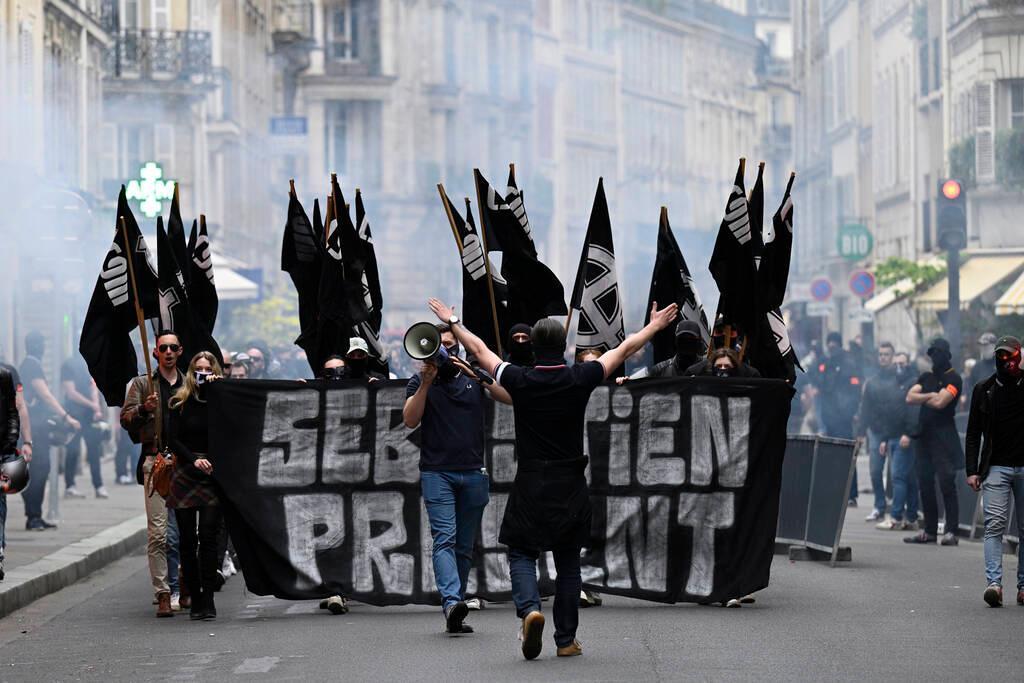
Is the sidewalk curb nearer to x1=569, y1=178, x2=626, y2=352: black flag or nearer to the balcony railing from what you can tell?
x1=569, y1=178, x2=626, y2=352: black flag

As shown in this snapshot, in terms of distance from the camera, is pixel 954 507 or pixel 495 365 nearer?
pixel 495 365

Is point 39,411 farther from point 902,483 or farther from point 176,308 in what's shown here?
point 902,483

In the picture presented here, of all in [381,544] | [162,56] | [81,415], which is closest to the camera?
[381,544]

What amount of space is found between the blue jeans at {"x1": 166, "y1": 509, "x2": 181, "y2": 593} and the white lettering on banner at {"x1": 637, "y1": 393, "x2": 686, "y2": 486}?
2854 millimetres

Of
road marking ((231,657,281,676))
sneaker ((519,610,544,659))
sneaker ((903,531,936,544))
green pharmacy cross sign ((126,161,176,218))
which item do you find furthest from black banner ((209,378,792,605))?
green pharmacy cross sign ((126,161,176,218))

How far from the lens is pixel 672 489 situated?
1425cm

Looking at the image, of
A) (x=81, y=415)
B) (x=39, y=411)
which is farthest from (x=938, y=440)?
(x=81, y=415)

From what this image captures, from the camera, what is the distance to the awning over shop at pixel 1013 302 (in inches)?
1174

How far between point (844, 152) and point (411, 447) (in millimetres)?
49139

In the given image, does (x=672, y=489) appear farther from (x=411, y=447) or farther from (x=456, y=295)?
(x=456, y=295)

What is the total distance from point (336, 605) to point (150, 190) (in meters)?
13.5

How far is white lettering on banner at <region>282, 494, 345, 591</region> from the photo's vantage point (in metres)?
14.1

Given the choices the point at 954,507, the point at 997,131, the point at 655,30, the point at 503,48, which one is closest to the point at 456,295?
the point at 503,48

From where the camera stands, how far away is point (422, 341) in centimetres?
1203
